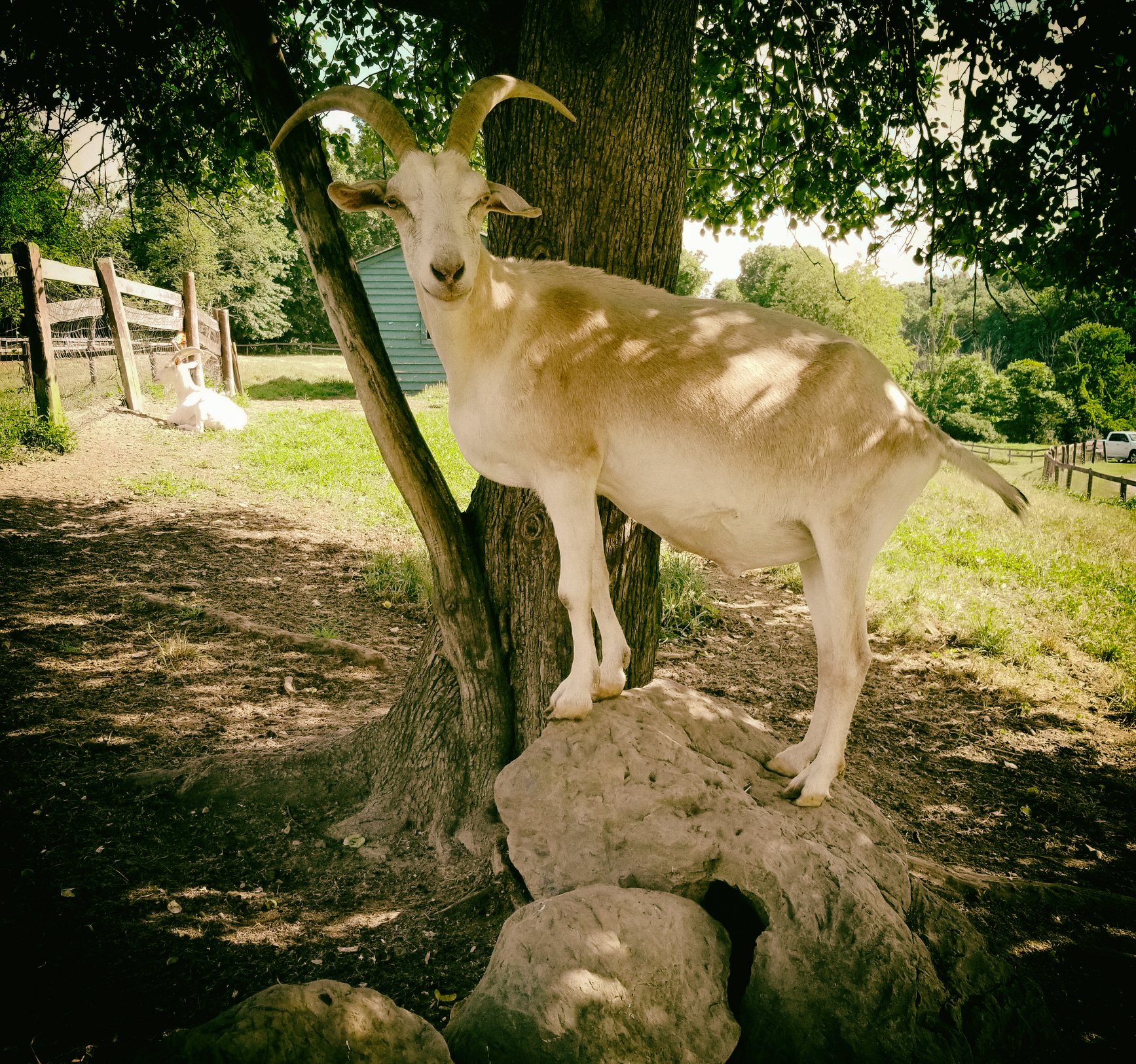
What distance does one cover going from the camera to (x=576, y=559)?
118 inches

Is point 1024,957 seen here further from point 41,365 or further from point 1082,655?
point 41,365

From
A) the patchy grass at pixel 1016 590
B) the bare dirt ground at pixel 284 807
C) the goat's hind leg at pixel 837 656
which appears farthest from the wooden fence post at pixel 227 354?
the goat's hind leg at pixel 837 656

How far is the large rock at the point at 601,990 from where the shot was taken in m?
2.16

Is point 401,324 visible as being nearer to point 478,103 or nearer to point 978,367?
point 478,103

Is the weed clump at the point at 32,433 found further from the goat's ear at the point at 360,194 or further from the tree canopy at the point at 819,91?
the goat's ear at the point at 360,194

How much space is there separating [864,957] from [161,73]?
7267 millimetres

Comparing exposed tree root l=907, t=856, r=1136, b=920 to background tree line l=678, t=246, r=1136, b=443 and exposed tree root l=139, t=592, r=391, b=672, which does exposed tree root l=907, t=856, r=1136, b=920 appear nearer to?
exposed tree root l=139, t=592, r=391, b=672

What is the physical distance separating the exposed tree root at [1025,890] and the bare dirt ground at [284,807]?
0.02m

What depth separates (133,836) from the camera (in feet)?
11.7

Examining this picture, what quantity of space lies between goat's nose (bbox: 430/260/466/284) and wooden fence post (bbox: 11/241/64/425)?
412 inches

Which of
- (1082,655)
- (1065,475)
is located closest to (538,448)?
(1082,655)

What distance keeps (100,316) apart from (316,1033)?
15.6 m

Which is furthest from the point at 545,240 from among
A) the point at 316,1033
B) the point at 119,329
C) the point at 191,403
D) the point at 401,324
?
the point at 401,324

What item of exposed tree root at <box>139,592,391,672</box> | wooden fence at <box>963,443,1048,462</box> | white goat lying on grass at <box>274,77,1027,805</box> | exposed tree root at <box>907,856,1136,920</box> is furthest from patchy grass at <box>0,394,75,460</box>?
wooden fence at <box>963,443,1048,462</box>
